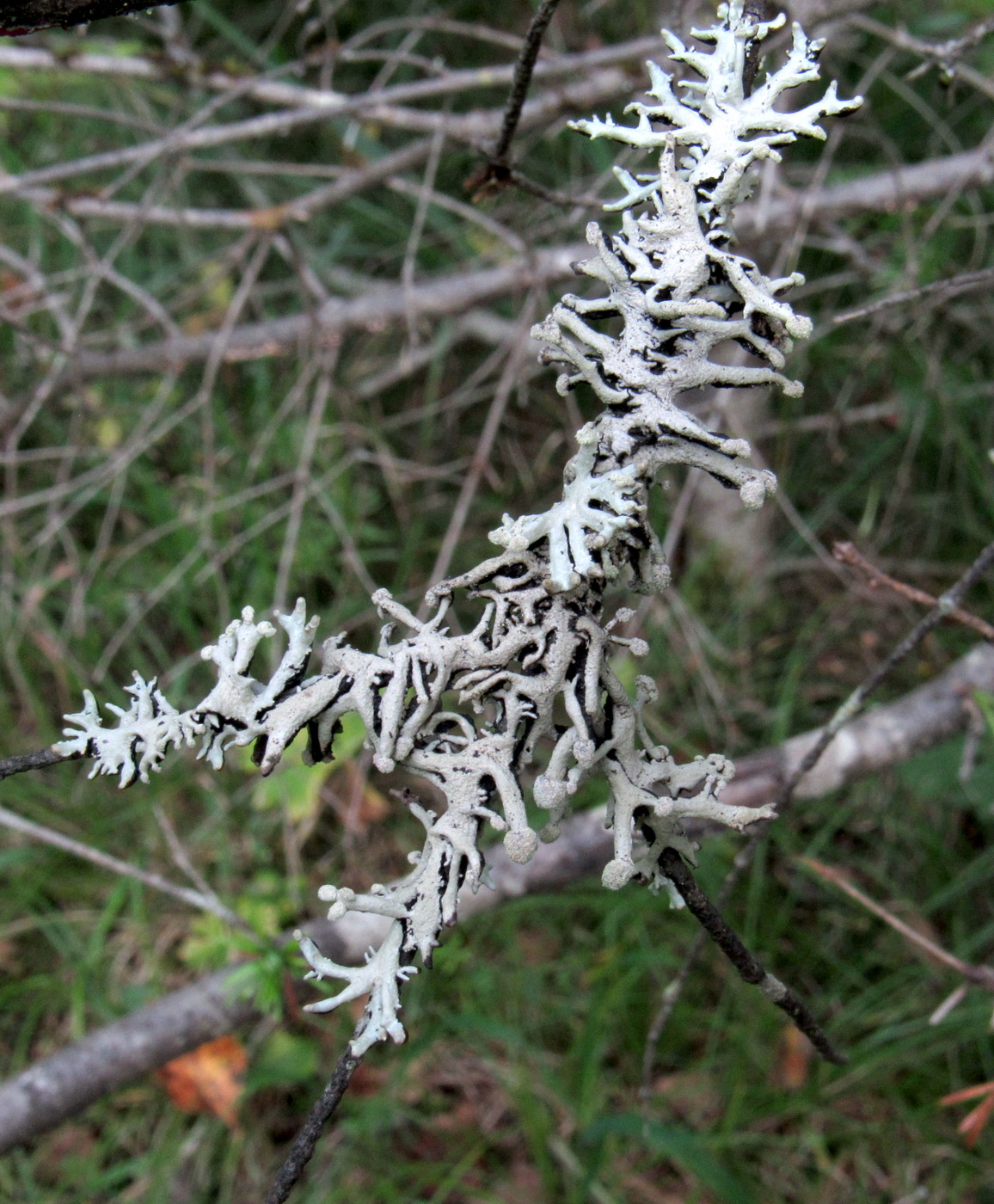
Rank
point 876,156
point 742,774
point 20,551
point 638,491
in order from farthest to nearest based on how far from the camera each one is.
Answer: point 876,156, point 20,551, point 742,774, point 638,491

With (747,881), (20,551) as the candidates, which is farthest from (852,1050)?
(20,551)

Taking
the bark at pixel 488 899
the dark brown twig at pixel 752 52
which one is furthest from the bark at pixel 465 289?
the dark brown twig at pixel 752 52

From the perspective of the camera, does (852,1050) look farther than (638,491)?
Yes

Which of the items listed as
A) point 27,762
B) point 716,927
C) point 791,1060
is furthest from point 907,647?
point 791,1060

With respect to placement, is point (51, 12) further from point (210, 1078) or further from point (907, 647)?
point (210, 1078)

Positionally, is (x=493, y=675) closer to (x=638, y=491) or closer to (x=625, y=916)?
(x=638, y=491)

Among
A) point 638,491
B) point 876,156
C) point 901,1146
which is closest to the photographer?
point 638,491

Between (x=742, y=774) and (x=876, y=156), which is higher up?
(x=876, y=156)
